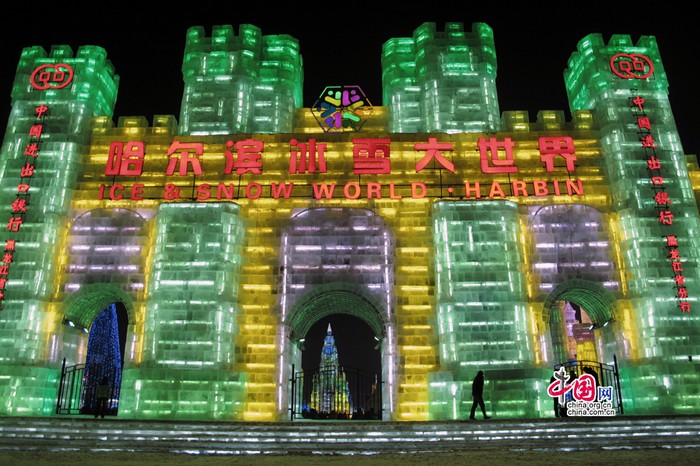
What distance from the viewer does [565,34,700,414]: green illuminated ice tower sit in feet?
61.5

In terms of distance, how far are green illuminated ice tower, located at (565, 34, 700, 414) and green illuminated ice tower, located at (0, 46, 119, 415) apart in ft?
66.5

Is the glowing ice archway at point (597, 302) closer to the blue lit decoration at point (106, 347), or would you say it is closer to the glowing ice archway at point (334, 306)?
the glowing ice archway at point (334, 306)

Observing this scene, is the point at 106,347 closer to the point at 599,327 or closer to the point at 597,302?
the point at 599,327

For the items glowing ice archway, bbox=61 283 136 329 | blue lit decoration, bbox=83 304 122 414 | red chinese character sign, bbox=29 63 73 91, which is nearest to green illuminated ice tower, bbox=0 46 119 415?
red chinese character sign, bbox=29 63 73 91

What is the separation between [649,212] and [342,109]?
41.2 ft

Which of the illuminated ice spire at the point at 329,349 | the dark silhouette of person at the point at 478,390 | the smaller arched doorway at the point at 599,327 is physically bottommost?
the dark silhouette of person at the point at 478,390

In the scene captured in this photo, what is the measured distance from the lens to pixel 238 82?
23.5 meters

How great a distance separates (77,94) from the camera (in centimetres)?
2269

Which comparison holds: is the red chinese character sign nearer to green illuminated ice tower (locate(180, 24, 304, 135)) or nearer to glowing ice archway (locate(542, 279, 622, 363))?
green illuminated ice tower (locate(180, 24, 304, 135))

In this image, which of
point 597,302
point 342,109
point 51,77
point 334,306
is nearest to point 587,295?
point 597,302

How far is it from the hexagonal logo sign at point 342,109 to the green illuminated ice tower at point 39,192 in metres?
9.35

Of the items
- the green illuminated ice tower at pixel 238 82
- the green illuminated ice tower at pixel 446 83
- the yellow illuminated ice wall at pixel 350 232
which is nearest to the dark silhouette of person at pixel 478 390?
the yellow illuminated ice wall at pixel 350 232

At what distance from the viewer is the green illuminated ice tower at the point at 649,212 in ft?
61.5

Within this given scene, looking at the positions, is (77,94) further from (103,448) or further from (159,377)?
(103,448)
